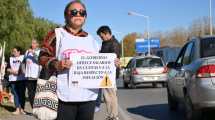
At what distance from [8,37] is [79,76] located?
22797 millimetres

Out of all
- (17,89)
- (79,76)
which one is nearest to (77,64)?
(79,76)

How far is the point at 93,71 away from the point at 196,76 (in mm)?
4828

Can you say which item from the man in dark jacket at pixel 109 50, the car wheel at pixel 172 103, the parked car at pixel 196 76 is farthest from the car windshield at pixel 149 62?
the man in dark jacket at pixel 109 50

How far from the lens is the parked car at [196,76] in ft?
34.1

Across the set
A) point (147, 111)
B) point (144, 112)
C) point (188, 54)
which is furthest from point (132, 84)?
point (188, 54)

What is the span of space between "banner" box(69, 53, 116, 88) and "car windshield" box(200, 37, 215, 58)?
18.0ft

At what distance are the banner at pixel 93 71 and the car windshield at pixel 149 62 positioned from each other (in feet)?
75.8

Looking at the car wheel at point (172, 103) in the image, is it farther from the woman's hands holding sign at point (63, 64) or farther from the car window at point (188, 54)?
the woman's hands holding sign at point (63, 64)

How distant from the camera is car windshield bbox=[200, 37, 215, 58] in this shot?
37.3ft

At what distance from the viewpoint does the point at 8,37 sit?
92.7ft

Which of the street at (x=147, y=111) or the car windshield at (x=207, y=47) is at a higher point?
the car windshield at (x=207, y=47)

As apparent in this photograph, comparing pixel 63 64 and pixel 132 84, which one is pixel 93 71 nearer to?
pixel 63 64

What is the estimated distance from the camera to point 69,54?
5785 mm

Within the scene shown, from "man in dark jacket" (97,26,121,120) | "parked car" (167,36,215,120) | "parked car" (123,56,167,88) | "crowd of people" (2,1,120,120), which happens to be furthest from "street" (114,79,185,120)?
"parked car" (123,56,167,88)
